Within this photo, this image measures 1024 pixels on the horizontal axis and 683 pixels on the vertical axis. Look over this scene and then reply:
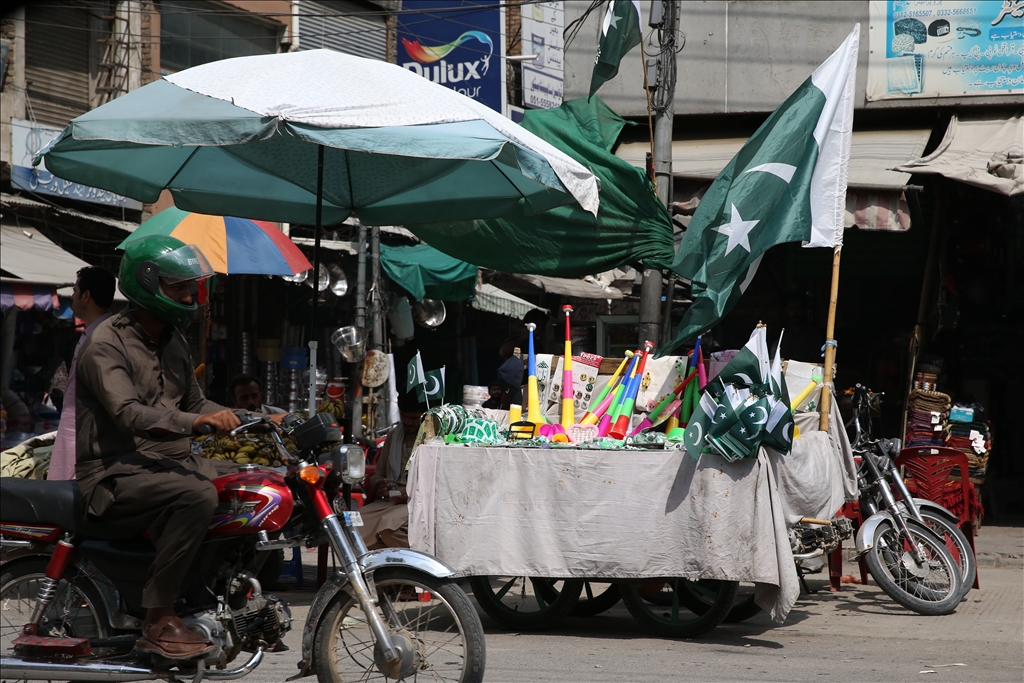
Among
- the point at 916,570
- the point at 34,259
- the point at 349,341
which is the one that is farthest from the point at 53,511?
the point at 349,341

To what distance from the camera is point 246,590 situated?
4004mm

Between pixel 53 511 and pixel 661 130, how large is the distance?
6.09 meters

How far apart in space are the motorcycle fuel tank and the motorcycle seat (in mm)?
372

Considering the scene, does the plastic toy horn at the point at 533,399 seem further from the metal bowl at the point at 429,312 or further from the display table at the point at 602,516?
the metal bowl at the point at 429,312

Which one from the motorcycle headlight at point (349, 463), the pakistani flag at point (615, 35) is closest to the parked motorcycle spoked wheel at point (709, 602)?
the motorcycle headlight at point (349, 463)

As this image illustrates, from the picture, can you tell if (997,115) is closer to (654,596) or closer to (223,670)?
(654,596)

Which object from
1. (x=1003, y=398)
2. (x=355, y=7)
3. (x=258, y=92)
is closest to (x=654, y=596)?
(x=258, y=92)

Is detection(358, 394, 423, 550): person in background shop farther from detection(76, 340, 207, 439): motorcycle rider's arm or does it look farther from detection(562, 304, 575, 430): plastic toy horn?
detection(76, 340, 207, 439): motorcycle rider's arm

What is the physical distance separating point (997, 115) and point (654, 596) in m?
7.07

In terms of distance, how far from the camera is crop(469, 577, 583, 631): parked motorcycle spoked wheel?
6.25 m

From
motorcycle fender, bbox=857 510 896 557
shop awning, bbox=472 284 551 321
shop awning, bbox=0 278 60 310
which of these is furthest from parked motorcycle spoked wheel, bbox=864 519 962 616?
shop awning, bbox=472 284 551 321

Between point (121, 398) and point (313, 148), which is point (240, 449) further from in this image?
point (121, 398)

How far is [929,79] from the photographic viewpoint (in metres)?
11.0

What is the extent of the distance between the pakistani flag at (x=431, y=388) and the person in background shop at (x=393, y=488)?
0.05 metres
